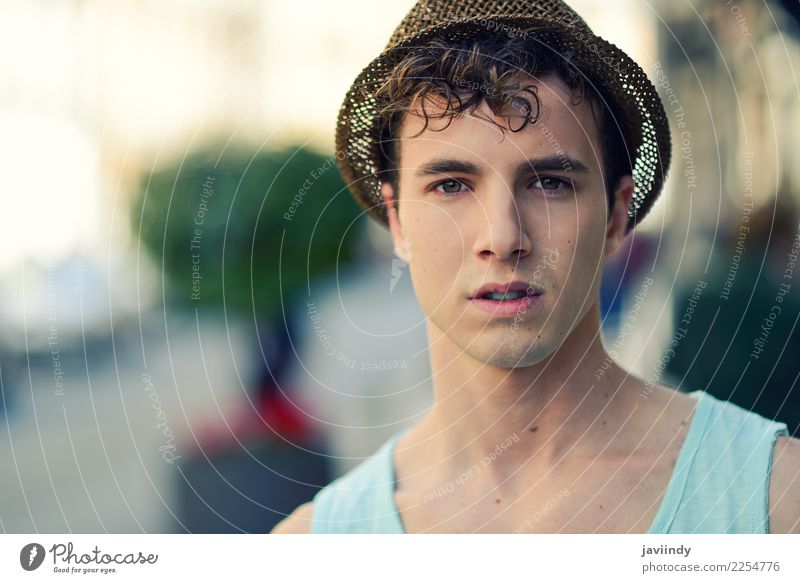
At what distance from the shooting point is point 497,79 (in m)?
1.21

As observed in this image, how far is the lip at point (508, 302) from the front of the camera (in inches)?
48.4

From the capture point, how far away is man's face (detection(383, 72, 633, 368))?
1206 millimetres

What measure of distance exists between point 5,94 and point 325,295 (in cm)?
70

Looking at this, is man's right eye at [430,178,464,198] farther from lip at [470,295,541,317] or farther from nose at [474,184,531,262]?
lip at [470,295,541,317]

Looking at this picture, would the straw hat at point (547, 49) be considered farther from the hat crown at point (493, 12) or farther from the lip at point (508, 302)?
the lip at point (508, 302)

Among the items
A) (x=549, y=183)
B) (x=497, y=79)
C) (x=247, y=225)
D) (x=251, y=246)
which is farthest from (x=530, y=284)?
(x=251, y=246)

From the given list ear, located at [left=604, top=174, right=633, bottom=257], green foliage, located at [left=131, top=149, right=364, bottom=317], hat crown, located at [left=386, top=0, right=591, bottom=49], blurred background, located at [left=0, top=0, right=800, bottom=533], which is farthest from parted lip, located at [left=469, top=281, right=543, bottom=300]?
green foliage, located at [left=131, top=149, right=364, bottom=317]

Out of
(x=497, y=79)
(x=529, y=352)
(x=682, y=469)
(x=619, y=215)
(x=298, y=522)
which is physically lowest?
(x=298, y=522)

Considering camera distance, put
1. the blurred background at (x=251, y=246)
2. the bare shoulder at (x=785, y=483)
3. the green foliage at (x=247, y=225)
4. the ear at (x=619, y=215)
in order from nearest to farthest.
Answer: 1. the bare shoulder at (x=785, y=483)
2. the ear at (x=619, y=215)
3. the blurred background at (x=251, y=246)
4. the green foliage at (x=247, y=225)

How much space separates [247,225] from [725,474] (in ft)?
3.77

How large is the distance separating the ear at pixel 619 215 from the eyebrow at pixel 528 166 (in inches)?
3.3

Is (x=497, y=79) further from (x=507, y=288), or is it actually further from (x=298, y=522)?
(x=298, y=522)

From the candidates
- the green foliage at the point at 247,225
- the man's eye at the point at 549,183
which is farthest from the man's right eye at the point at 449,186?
the green foliage at the point at 247,225

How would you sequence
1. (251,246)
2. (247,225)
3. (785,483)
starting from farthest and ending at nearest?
1. (251,246)
2. (247,225)
3. (785,483)
